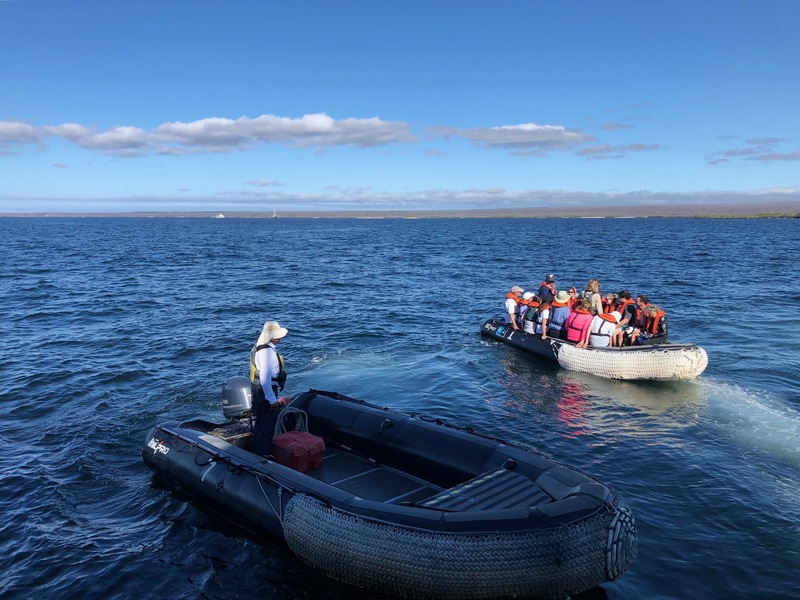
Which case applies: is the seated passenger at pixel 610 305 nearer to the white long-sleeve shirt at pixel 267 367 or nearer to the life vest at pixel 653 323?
the life vest at pixel 653 323

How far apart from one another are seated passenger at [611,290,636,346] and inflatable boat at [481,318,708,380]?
631 mm

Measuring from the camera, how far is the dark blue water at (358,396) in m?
6.69

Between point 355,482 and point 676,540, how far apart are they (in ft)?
13.6

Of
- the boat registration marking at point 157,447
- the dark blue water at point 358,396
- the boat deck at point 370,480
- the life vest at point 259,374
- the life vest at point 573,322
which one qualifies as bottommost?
the dark blue water at point 358,396

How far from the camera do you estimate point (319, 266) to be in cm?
4162

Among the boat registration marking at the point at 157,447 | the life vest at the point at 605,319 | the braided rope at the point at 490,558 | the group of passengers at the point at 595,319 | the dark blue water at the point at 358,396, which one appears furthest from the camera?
the group of passengers at the point at 595,319

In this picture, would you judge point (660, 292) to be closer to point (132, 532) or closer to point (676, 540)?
point (676, 540)

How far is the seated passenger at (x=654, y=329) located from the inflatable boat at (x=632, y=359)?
59cm

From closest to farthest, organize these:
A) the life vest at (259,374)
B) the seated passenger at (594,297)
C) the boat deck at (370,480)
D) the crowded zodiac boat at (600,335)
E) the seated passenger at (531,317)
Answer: the boat deck at (370,480), the life vest at (259,374), the crowded zodiac boat at (600,335), the seated passenger at (594,297), the seated passenger at (531,317)

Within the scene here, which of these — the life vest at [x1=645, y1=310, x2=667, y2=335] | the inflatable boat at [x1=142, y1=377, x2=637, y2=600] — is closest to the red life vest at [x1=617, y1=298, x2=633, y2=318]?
the life vest at [x1=645, y1=310, x2=667, y2=335]

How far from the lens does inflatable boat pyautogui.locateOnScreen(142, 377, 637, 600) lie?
209 inches

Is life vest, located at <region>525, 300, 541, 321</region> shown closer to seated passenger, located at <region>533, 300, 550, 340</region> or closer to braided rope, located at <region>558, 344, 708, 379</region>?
seated passenger, located at <region>533, 300, 550, 340</region>

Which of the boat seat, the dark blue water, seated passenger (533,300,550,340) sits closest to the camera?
the boat seat

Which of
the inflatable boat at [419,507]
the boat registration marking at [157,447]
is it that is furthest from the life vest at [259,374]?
the boat registration marking at [157,447]
